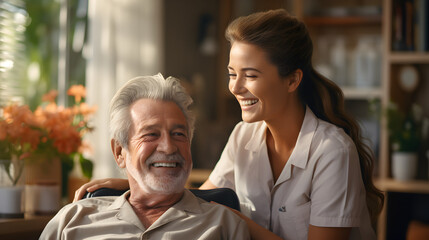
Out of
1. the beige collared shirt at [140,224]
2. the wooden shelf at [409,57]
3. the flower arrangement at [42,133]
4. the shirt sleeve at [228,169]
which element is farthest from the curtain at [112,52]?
the wooden shelf at [409,57]

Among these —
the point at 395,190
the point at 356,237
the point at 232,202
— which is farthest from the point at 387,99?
the point at 232,202

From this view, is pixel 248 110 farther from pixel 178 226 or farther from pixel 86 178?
pixel 86 178

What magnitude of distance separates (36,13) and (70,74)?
1.45 feet

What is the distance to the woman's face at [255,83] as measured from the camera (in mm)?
1845

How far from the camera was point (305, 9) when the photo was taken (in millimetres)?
3750

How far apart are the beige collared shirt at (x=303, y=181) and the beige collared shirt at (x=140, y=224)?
31 centimetres

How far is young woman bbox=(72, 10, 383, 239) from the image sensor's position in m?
1.77

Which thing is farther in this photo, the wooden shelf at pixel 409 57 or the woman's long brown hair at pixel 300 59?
the wooden shelf at pixel 409 57

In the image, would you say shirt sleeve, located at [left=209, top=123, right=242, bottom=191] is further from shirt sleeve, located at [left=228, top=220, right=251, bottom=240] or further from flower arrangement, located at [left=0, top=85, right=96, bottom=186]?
flower arrangement, located at [left=0, top=85, right=96, bottom=186]

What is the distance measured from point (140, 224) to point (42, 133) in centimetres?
76

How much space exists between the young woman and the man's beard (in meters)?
0.24

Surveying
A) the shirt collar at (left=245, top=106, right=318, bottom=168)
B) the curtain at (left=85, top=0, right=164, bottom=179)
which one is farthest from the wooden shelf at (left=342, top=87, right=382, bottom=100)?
the shirt collar at (left=245, top=106, right=318, bottom=168)

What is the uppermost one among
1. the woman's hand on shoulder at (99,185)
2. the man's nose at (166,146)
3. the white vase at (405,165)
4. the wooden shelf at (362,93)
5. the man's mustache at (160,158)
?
the wooden shelf at (362,93)

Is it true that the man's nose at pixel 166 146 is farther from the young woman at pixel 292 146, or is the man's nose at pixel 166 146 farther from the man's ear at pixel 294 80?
the man's ear at pixel 294 80
